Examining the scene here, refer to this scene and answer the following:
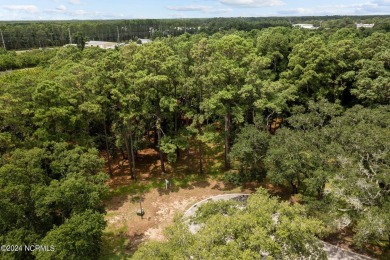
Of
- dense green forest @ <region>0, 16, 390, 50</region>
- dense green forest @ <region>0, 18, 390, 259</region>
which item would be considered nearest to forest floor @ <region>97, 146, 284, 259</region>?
dense green forest @ <region>0, 18, 390, 259</region>

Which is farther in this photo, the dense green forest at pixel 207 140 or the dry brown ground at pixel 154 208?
the dry brown ground at pixel 154 208

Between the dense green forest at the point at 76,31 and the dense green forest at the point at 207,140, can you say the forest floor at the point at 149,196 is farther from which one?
the dense green forest at the point at 76,31

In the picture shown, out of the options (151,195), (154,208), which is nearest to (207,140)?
(151,195)

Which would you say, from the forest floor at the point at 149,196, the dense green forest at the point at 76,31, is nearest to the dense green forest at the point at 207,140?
the forest floor at the point at 149,196

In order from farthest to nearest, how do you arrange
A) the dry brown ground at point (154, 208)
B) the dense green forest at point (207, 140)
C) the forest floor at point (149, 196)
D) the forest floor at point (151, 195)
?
the dry brown ground at point (154, 208)
the forest floor at point (149, 196)
the forest floor at point (151, 195)
the dense green forest at point (207, 140)

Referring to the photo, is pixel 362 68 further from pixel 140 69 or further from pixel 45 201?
pixel 45 201

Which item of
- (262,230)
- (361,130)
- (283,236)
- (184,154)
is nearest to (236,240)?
(262,230)

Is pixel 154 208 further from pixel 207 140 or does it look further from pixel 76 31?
pixel 76 31

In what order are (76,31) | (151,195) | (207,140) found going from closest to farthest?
(207,140) → (151,195) → (76,31)
